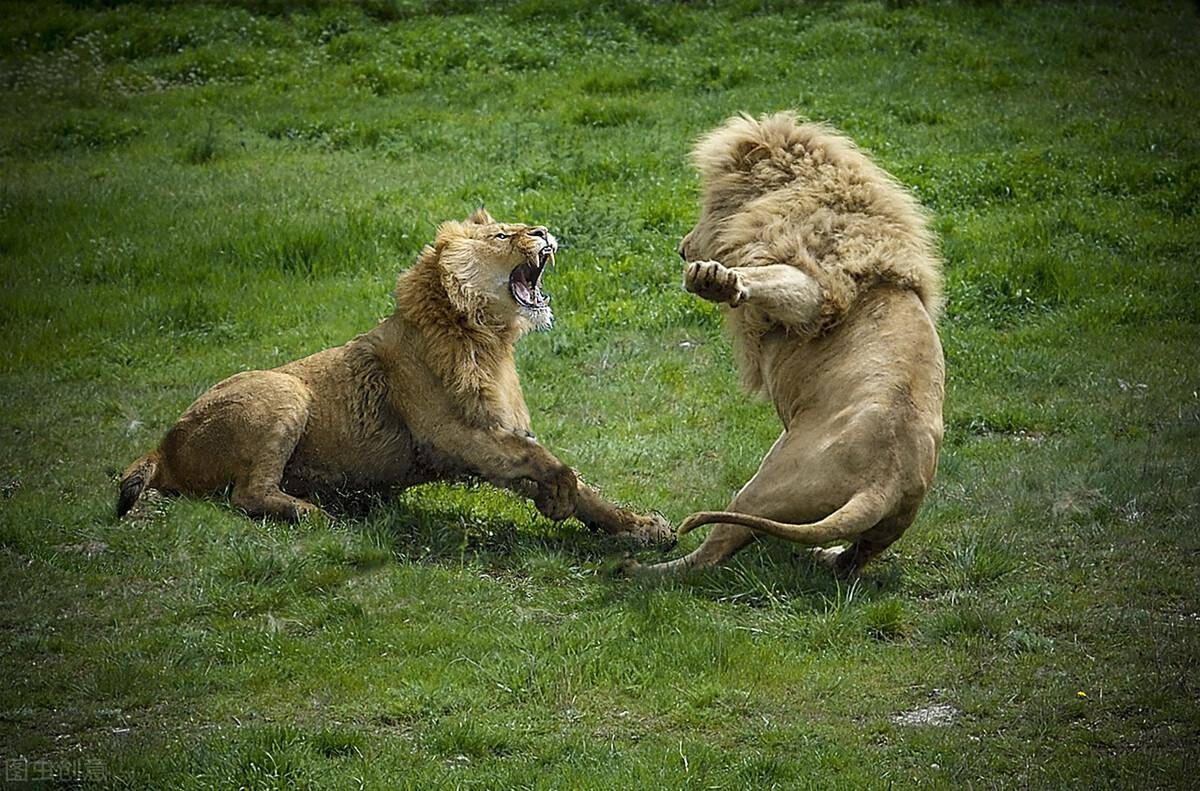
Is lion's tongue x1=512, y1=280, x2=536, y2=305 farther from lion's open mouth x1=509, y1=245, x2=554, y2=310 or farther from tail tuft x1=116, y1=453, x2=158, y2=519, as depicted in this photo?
tail tuft x1=116, y1=453, x2=158, y2=519

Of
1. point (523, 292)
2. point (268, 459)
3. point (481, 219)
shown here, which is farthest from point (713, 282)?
point (268, 459)

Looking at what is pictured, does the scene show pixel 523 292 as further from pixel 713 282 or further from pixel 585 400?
pixel 585 400

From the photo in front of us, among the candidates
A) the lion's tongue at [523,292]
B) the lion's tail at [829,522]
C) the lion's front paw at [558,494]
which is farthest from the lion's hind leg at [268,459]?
the lion's tail at [829,522]

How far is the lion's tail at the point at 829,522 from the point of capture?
6.31 metres

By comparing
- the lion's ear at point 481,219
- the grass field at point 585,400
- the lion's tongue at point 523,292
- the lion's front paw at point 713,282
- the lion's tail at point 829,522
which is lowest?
the grass field at point 585,400

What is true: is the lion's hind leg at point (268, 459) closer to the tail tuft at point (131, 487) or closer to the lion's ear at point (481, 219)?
the tail tuft at point (131, 487)

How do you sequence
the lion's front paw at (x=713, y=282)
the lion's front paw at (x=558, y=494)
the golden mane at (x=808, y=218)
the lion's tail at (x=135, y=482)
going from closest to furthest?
the lion's front paw at (x=713, y=282)
the golden mane at (x=808, y=218)
the lion's front paw at (x=558, y=494)
the lion's tail at (x=135, y=482)

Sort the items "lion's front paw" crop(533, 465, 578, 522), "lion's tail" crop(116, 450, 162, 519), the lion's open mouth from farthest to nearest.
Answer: the lion's open mouth → "lion's tail" crop(116, 450, 162, 519) → "lion's front paw" crop(533, 465, 578, 522)

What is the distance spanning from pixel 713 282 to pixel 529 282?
1.70m

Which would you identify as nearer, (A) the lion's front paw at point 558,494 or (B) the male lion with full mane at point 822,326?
(B) the male lion with full mane at point 822,326

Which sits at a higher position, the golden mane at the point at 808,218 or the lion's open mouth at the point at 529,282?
the golden mane at the point at 808,218

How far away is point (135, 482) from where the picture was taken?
25.2 ft

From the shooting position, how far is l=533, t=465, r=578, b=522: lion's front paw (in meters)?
7.50

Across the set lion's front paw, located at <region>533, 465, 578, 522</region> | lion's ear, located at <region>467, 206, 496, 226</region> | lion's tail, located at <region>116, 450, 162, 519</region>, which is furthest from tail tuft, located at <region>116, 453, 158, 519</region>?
lion's ear, located at <region>467, 206, 496, 226</region>
